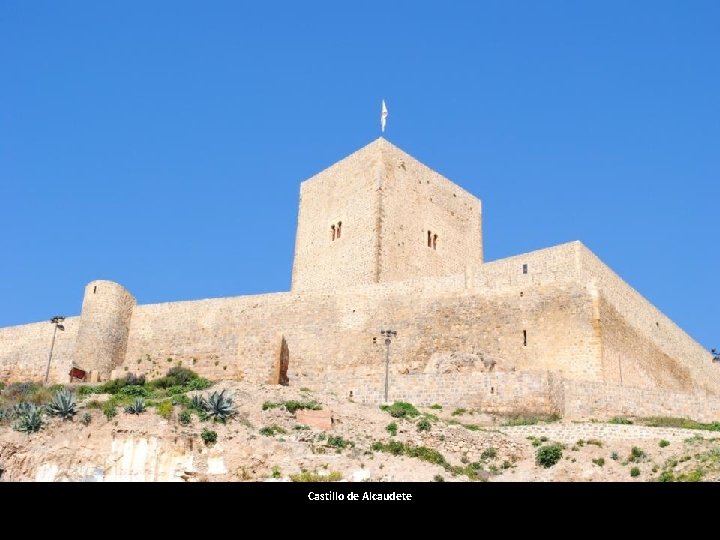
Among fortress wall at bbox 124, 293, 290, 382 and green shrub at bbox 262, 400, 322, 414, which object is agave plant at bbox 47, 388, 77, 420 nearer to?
green shrub at bbox 262, 400, 322, 414

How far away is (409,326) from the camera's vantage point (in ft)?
97.1

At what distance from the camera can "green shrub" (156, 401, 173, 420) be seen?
20.4 meters

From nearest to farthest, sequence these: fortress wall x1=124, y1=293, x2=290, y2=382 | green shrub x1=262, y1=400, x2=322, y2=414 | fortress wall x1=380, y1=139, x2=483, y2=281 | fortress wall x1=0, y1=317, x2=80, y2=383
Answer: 1. green shrub x1=262, y1=400, x2=322, y2=414
2. fortress wall x1=124, y1=293, x2=290, y2=382
3. fortress wall x1=380, y1=139, x2=483, y2=281
4. fortress wall x1=0, y1=317, x2=80, y2=383

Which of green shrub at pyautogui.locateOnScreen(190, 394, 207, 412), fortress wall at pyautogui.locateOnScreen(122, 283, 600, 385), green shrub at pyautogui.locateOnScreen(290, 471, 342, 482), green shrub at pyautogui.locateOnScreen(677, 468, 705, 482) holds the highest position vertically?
fortress wall at pyautogui.locateOnScreen(122, 283, 600, 385)

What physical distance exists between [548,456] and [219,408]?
7552 millimetres

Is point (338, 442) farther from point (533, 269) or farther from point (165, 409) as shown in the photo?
point (533, 269)

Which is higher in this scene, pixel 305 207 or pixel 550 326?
pixel 305 207

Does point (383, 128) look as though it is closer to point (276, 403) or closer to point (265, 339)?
point (265, 339)

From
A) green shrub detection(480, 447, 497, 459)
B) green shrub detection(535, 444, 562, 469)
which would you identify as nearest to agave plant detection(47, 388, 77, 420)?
green shrub detection(480, 447, 497, 459)

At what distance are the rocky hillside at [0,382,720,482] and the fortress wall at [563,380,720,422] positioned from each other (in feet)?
5.26

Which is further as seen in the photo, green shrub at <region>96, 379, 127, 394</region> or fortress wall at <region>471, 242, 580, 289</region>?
fortress wall at <region>471, 242, 580, 289</region>
